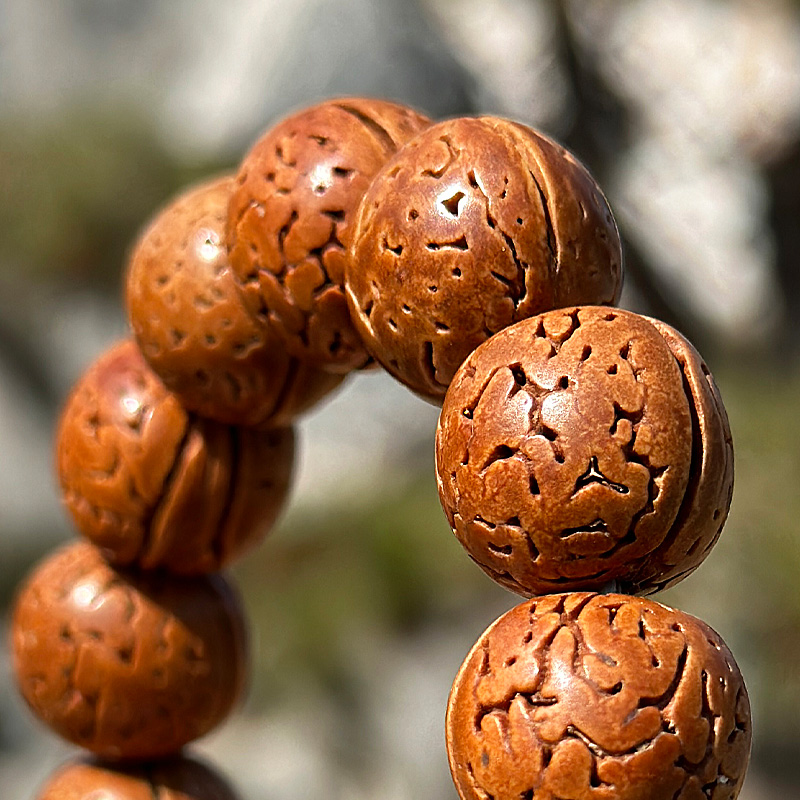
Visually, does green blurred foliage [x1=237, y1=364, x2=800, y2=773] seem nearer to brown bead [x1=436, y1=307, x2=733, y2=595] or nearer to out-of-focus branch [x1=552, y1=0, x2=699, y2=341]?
out-of-focus branch [x1=552, y1=0, x2=699, y2=341]

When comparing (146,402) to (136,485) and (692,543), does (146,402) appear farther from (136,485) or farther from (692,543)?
(692,543)

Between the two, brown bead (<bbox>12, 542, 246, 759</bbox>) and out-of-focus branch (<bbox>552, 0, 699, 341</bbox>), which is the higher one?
brown bead (<bbox>12, 542, 246, 759</bbox>)

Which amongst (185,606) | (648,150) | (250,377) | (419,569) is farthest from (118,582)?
(648,150)

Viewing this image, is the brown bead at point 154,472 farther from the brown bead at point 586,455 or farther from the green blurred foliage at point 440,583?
the green blurred foliage at point 440,583

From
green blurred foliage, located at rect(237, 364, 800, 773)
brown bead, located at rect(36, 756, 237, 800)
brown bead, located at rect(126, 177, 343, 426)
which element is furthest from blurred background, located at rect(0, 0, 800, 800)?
brown bead, located at rect(126, 177, 343, 426)

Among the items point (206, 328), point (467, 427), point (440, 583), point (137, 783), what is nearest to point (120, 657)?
point (137, 783)

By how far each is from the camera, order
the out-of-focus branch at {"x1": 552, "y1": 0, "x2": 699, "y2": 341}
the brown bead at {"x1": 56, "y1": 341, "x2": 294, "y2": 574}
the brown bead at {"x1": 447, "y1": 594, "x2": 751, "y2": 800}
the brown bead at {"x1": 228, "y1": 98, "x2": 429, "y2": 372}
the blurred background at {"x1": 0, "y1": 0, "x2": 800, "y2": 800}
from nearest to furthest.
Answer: the brown bead at {"x1": 447, "y1": 594, "x2": 751, "y2": 800} < the brown bead at {"x1": 228, "y1": 98, "x2": 429, "y2": 372} < the brown bead at {"x1": 56, "y1": 341, "x2": 294, "y2": 574} < the blurred background at {"x1": 0, "y1": 0, "x2": 800, "y2": 800} < the out-of-focus branch at {"x1": 552, "y1": 0, "x2": 699, "y2": 341}
